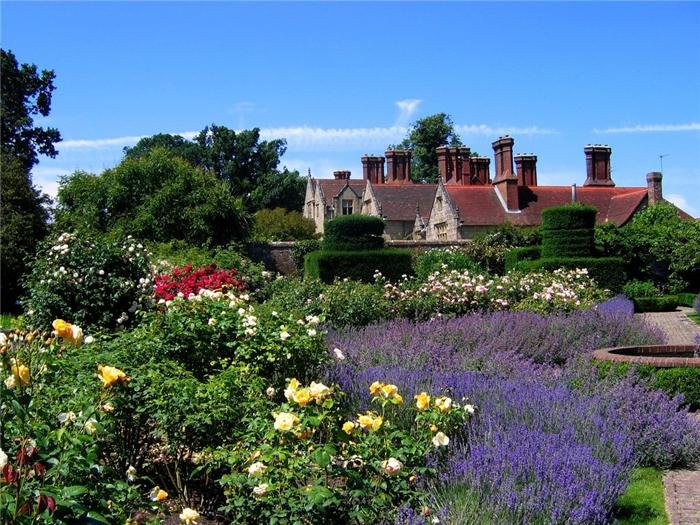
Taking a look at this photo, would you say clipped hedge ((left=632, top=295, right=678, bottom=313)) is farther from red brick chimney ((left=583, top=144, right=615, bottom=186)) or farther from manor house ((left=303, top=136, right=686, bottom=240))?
red brick chimney ((left=583, top=144, right=615, bottom=186))

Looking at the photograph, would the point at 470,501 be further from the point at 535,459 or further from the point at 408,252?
the point at 408,252

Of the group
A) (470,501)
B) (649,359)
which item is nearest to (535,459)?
(470,501)

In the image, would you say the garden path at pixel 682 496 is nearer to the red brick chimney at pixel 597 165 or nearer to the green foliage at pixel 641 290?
the green foliage at pixel 641 290

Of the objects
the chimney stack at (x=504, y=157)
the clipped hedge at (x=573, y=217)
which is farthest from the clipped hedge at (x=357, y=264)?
the chimney stack at (x=504, y=157)

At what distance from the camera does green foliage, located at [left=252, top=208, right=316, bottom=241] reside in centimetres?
4119

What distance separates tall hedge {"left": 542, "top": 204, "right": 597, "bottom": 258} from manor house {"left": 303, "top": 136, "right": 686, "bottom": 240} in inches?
329

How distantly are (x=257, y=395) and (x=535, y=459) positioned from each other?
180cm

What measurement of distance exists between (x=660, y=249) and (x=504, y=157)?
1349 centimetres

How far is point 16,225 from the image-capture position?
24.3 meters

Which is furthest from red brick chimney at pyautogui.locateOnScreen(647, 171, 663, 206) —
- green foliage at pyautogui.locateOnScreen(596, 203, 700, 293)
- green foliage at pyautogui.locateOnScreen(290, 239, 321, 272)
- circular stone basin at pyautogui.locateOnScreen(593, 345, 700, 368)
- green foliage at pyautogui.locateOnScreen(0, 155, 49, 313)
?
circular stone basin at pyautogui.locateOnScreen(593, 345, 700, 368)

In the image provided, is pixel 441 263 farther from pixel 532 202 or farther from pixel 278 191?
pixel 278 191

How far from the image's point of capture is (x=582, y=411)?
4832mm

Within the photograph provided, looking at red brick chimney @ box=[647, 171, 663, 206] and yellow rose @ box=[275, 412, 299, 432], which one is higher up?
red brick chimney @ box=[647, 171, 663, 206]

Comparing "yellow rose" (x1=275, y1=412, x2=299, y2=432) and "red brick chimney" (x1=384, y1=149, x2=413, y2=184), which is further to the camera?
"red brick chimney" (x1=384, y1=149, x2=413, y2=184)
